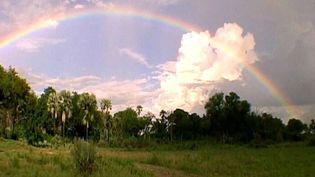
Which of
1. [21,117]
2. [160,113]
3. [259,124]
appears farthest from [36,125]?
[259,124]

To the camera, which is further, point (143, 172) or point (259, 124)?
point (259, 124)

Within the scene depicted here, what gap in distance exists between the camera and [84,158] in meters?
24.6

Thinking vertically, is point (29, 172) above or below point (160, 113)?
below

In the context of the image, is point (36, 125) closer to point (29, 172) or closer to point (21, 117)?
point (21, 117)

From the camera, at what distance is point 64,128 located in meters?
124

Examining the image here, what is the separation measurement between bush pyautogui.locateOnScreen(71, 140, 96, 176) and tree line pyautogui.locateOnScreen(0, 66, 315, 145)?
73865mm

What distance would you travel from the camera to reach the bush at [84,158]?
24580 millimetres

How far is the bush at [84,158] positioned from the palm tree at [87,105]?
97.0 metres

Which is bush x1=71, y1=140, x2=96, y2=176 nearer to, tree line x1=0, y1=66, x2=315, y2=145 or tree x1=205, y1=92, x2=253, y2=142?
tree line x1=0, y1=66, x2=315, y2=145

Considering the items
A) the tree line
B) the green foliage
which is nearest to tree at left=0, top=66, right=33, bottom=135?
the tree line

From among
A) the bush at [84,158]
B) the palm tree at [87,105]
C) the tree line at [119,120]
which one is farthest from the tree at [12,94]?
the bush at [84,158]

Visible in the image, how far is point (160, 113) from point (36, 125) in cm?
4208

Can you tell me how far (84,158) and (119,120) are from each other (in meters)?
114

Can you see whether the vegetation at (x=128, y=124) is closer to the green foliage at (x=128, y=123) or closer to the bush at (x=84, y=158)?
the green foliage at (x=128, y=123)
